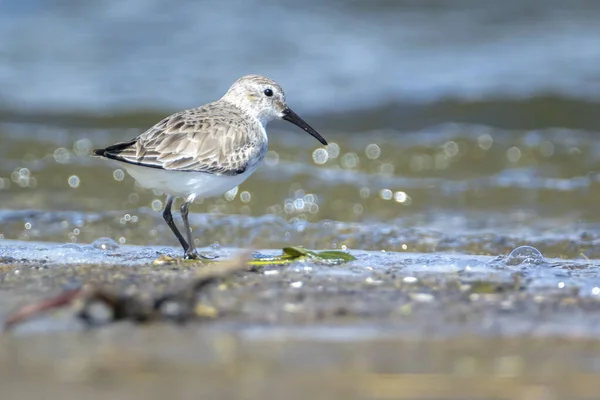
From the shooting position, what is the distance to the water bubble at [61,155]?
33.8 feet

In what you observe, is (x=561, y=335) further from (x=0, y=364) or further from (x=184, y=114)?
(x=184, y=114)

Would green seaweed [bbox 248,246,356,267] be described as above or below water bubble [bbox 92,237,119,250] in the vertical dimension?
below

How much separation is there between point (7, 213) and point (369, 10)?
9748 mm

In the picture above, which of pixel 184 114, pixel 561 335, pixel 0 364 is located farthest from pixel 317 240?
pixel 0 364

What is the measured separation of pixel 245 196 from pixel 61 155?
2.65 m

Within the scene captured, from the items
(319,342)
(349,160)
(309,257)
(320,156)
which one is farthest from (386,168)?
(319,342)

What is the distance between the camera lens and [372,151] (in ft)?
36.3

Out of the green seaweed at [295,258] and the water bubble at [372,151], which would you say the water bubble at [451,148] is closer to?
the water bubble at [372,151]

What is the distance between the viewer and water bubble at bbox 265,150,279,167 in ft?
33.7

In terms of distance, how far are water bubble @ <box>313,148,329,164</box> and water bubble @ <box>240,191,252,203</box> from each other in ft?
5.13

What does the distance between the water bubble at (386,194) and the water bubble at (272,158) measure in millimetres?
1459

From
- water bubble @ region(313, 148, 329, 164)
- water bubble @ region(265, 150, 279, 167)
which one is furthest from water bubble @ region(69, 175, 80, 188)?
water bubble @ region(313, 148, 329, 164)

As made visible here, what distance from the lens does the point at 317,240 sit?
7.31 meters

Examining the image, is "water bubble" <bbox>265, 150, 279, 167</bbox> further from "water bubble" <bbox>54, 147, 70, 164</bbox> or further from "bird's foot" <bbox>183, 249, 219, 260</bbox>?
A: "bird's foot" <bbox>183, 249, 219, 260</bbox>
